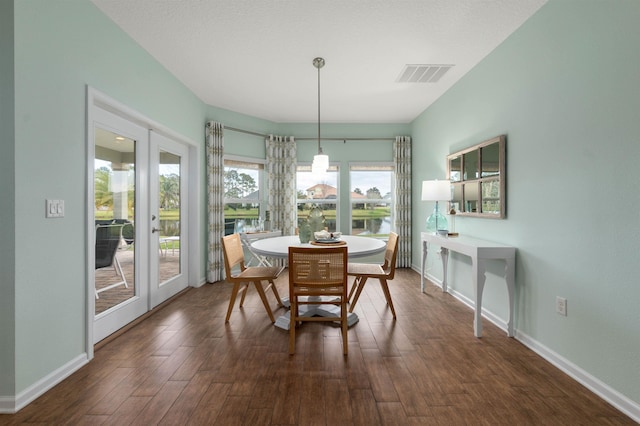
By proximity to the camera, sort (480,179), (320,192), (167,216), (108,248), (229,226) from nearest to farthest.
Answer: (108,248) < (480,179) < (167,216) < (229,226) < (320,192)

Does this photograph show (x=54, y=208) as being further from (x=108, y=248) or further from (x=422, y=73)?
(x=422, y=73)

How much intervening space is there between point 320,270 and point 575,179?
1.85 meters

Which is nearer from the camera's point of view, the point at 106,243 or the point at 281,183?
the point at 106,243

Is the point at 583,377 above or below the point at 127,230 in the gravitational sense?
below

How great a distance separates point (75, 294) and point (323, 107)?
3.71 m

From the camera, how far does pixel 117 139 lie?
8.81 ft

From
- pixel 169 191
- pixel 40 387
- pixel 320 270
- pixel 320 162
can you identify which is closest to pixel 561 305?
pixel 320 270

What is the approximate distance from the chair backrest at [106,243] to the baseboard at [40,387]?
0.72m

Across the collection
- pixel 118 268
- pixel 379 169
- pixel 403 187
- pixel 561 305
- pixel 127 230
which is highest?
pixel 379 169

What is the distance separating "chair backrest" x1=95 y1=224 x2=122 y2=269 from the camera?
8.06ft

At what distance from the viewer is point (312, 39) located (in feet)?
8.84

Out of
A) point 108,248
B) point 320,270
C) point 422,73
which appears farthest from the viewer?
point 422,73

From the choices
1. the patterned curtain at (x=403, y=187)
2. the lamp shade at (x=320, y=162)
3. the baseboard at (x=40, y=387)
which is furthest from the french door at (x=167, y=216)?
the patterned curtain at (x=403, y=187)
